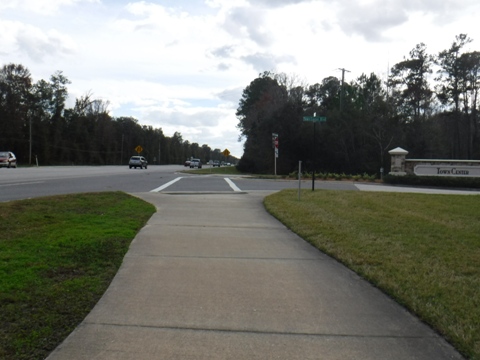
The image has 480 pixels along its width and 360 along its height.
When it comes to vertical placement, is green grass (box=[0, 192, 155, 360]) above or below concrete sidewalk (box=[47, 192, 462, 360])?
above

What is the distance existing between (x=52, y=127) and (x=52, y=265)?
8881 cm

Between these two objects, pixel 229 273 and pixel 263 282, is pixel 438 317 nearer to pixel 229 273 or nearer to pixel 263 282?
pixel 263 282

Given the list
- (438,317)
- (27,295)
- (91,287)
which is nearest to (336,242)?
(438,317)

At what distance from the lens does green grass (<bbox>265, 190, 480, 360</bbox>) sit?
5656 mm

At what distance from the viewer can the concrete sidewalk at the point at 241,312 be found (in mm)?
4582

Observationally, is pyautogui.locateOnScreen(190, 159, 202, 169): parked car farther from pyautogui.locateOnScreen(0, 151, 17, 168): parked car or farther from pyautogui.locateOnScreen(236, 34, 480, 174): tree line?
pyautogui.locateOnScreen(0, 151, 17, 168): parked car

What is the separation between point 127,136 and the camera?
133 m

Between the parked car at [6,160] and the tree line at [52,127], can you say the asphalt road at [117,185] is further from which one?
the tree line at [52,127]

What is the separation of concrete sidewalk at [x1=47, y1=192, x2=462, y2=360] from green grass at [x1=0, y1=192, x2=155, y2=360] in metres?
0.19

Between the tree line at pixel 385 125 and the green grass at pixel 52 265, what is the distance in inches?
1676

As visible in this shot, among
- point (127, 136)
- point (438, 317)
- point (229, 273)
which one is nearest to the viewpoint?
point (438, 317)

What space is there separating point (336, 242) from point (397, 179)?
Result: 22623 mm

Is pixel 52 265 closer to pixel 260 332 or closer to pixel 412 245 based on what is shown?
pixel 260 332

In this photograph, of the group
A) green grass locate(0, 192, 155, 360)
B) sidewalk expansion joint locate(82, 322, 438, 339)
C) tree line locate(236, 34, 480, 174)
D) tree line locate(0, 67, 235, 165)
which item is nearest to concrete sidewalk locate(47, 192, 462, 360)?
sidewalk expansion joint locate(82, 322, 438, 339)
